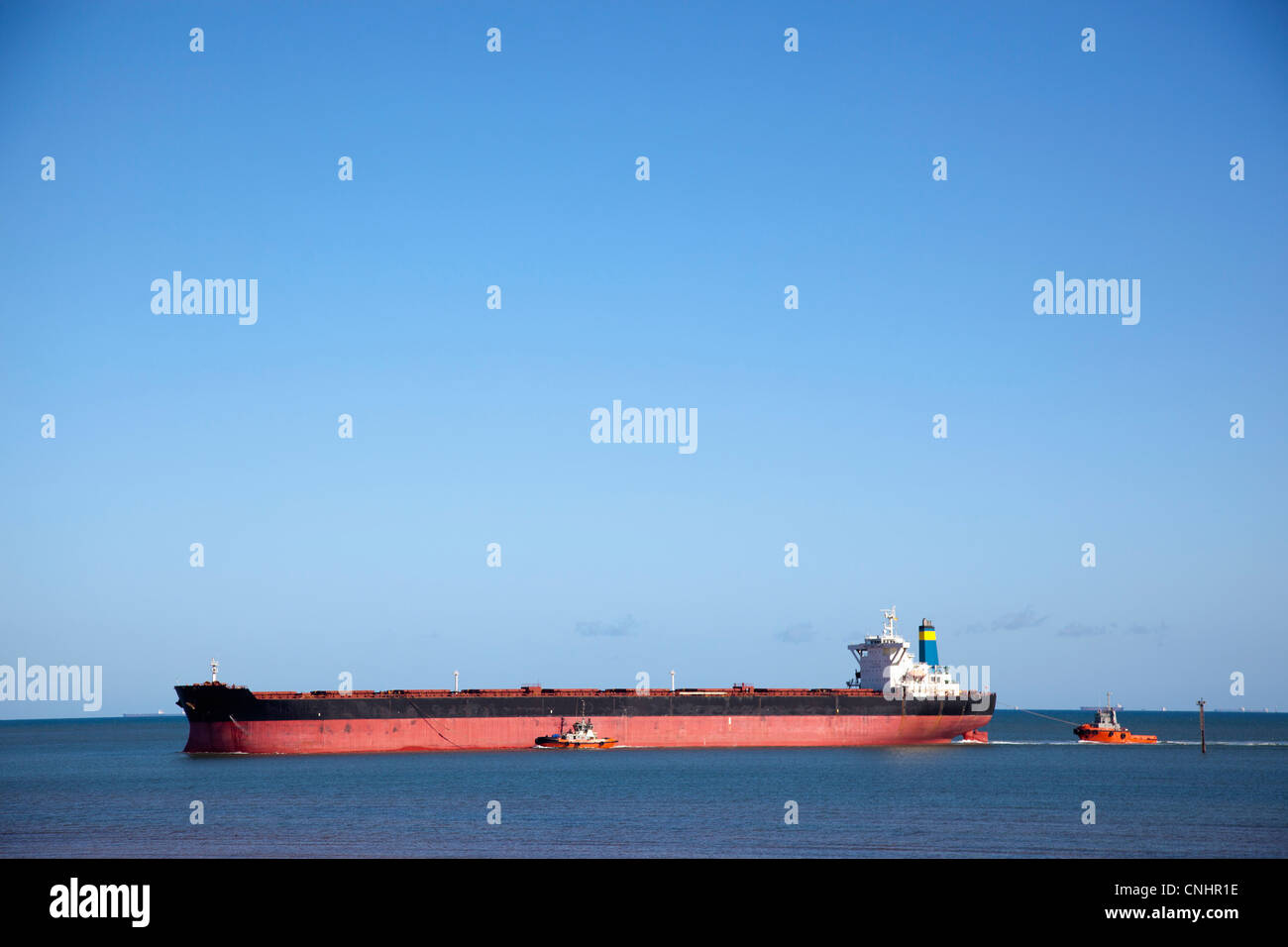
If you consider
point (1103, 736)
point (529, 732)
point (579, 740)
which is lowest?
point (1103, 736)

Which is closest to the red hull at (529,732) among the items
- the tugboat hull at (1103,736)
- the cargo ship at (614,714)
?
the cargo ship at (614,714)

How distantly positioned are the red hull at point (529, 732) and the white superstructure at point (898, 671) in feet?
7.99

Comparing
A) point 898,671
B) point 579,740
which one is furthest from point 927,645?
point 579,740

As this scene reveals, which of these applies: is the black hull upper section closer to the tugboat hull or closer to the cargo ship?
the cargo ship

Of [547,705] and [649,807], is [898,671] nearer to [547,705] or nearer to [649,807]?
[547,705]

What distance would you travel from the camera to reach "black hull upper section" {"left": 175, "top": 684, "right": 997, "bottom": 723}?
57344 millimetres

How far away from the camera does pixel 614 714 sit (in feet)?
203

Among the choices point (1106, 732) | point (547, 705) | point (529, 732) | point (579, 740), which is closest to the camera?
point (579, 740)

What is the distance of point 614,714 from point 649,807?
87.6ft
